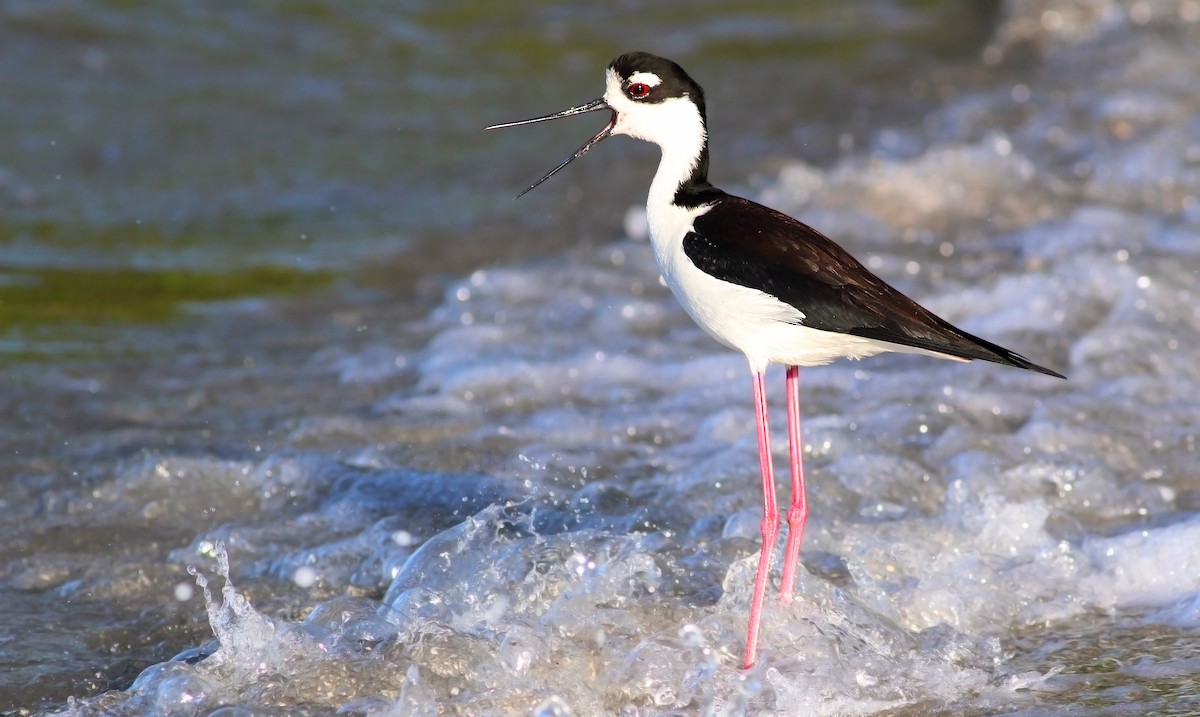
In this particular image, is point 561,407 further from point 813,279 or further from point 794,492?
point 813,279

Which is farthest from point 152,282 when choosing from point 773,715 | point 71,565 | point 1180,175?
point 1180,175

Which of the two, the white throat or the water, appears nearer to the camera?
the water

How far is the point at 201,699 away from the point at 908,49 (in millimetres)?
9168

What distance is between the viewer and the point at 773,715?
362 cm

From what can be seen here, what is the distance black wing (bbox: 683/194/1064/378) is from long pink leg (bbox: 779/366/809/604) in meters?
0.43

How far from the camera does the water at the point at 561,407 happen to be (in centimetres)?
386

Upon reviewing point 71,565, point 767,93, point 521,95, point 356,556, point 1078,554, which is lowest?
point 71,565

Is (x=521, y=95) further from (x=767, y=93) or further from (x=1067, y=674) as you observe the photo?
(x=1067, y=674)

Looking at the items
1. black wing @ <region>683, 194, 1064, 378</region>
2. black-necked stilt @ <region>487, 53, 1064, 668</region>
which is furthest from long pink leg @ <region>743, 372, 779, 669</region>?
black wing @ <region>683, 194, 1064, 378</region>

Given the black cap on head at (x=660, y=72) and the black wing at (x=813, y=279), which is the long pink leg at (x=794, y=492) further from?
the black cap on head at (x=660, y=72)

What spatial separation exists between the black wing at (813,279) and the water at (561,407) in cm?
87

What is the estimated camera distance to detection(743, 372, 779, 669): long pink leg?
12.7 ft

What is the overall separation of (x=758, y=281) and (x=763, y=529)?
0.77m

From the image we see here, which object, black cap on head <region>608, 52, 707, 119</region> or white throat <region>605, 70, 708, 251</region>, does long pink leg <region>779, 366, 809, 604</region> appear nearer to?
white throat <region>605, 70, 708, 251</region>
